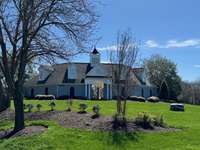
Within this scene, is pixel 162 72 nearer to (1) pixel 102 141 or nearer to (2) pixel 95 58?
(2) pixel 95 58

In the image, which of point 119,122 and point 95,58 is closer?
point 119,122

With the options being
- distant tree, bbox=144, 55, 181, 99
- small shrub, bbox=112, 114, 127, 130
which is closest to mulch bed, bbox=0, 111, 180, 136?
small shrub, bbox=112, 114, 127, 130

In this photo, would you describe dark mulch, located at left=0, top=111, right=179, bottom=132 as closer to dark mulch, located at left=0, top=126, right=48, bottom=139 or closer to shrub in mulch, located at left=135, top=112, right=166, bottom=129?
shrub in mulch, located at left=135, top=112, right=166, bottom=129

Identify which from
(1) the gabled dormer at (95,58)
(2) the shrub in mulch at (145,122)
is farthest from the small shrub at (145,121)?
(1) the gabled dormer at (95,58)

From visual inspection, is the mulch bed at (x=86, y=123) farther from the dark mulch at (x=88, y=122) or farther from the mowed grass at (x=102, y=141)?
the mowed grass at (x=102, y=141)

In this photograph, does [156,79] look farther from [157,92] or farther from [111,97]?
[111,97]

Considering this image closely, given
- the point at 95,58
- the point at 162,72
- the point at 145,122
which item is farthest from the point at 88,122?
the point at 162,72

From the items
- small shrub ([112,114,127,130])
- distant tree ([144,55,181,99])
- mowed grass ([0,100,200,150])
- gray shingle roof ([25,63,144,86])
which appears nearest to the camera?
mowed grass ([0,100,200,150])

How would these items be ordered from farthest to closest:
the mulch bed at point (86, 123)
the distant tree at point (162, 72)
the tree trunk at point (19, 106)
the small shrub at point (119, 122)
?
the distant tree at point (162, 72) → the tree trunk at point (19, 106) → the small shrub at point (119, 122) → the mulch bed at point (86, 123)

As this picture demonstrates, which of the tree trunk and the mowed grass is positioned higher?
the tree trunk

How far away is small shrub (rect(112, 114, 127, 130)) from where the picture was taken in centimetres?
1897

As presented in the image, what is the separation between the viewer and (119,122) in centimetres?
1922

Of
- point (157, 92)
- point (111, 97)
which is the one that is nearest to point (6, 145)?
point (111, 97)

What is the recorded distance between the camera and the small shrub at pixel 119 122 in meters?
19.0
